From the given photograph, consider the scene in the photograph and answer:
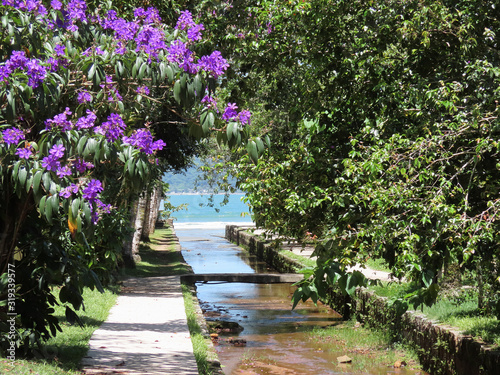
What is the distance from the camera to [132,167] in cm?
529

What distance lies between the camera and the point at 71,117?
6688 mm

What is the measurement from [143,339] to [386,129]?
190 inches

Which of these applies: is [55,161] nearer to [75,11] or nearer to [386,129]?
[75,11]

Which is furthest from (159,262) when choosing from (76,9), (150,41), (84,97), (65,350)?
(150,41)

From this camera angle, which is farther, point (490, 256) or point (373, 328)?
point (373, 328)

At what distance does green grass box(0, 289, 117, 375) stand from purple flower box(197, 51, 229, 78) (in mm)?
3243

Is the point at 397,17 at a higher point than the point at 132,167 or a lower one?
higher

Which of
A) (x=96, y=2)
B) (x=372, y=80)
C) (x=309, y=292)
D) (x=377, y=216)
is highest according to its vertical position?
(x=96, y=2)

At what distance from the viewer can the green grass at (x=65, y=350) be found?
6.50m

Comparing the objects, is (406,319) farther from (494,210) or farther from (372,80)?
(494,210)

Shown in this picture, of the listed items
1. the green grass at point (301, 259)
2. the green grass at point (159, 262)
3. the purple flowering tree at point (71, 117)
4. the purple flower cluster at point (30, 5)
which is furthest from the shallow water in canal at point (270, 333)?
the purple flower cluster at point (30, 5)

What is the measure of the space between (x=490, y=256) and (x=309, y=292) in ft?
7.44

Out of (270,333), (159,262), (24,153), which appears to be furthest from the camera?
(159,262)

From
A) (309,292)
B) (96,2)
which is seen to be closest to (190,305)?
(96,2)
